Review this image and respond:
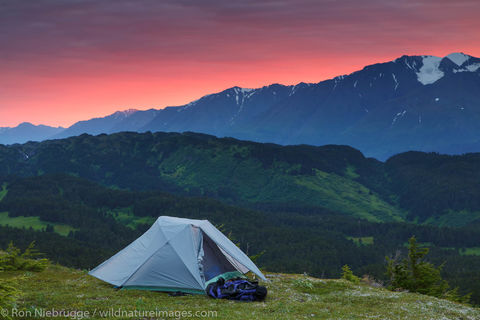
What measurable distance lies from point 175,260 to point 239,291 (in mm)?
5712

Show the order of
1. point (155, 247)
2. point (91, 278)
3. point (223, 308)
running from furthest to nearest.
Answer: point (91, 278) → point (155, 247) → point (223, 308)

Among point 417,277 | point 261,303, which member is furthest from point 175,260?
point 417,277

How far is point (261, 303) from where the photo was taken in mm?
25562

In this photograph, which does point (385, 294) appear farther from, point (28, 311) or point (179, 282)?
point (28, 311)

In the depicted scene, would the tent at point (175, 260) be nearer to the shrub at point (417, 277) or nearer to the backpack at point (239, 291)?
the backpack at point (239, 291)

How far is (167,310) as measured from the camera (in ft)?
72.0

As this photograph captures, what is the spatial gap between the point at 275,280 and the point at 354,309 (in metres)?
10.3

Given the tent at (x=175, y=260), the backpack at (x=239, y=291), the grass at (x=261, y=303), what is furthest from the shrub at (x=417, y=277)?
the backpack at (x=239, y=291)

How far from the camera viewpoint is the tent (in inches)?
1136

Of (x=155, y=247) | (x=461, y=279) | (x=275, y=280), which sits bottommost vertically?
(x=461, y=279)

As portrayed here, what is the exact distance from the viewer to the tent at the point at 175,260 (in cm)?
2886

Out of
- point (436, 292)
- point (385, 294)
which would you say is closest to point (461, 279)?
point (436, 292)

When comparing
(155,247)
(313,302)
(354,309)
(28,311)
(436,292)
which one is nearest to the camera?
(28,311)

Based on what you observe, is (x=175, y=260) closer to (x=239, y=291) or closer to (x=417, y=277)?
(x=239, y=291)
